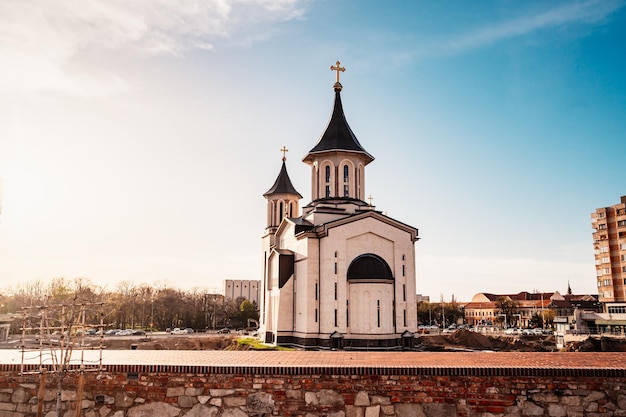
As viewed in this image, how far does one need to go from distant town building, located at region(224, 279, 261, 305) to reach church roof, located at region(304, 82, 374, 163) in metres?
67.8

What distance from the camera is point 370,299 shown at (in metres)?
29.0

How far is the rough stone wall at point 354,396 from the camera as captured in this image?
754cm

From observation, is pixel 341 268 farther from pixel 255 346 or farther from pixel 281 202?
pixel 281 202

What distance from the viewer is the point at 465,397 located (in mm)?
7578

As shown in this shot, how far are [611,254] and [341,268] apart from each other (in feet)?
141

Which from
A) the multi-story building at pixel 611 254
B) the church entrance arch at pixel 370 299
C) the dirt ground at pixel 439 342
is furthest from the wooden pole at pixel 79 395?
the multi-story building at pixel 611 254

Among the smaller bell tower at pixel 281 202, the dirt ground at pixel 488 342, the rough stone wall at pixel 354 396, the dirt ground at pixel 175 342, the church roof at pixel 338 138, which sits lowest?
the dirt ground at pixel 488 342

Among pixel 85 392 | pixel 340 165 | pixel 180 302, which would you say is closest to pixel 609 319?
pixel 340 165

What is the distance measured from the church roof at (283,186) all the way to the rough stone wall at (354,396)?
3460 cm

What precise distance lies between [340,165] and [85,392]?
2687 centimetres

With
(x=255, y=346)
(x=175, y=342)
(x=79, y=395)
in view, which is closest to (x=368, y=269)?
(x=255, y=346)

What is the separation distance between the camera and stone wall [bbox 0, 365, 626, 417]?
7.55m

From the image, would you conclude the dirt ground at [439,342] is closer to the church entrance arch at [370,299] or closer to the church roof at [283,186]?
the church entrance arch at [370,299]

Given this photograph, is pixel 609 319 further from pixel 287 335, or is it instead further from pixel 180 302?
pixel 180 302
